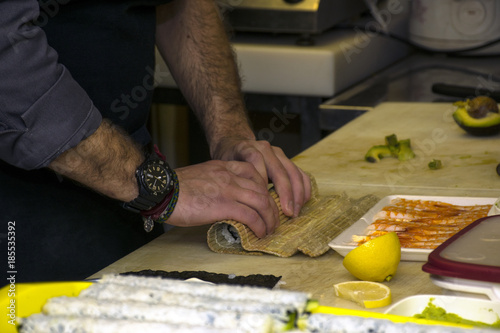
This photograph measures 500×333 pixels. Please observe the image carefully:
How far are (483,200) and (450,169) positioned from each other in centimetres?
32

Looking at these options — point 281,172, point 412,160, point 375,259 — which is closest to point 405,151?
point 412,160

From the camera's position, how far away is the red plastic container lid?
33.9 inches

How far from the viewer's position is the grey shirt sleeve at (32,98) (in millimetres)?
1093

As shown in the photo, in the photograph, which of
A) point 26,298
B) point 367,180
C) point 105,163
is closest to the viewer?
point 26,298

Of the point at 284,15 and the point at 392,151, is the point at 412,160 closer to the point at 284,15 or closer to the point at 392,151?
the point at 392,151

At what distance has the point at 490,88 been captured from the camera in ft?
7.96

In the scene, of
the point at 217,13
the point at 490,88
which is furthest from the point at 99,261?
the point at 490,88

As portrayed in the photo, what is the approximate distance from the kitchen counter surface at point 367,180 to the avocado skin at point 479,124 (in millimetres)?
23

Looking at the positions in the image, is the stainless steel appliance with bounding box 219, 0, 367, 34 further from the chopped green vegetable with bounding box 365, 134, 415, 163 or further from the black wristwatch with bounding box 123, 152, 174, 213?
the black wristwatch with bounding box 123, 152, 174, 213

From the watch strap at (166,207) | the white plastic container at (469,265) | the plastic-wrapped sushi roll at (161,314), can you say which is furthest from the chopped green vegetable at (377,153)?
the plastic-wrapped sushi roll at (161,314)

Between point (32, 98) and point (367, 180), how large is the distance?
772 millimetres

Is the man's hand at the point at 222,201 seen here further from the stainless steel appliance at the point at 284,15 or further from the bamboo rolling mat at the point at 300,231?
the stainless steel appliance at the point at 284,15

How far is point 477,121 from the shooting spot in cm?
186

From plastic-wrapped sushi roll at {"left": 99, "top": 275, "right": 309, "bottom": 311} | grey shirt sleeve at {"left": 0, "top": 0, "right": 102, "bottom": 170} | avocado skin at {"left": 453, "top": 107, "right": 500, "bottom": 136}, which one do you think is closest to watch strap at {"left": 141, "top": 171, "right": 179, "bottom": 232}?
grey shirt sleeve at {"left": 0, "top": 0, "right": 102, "bottom": 170}
